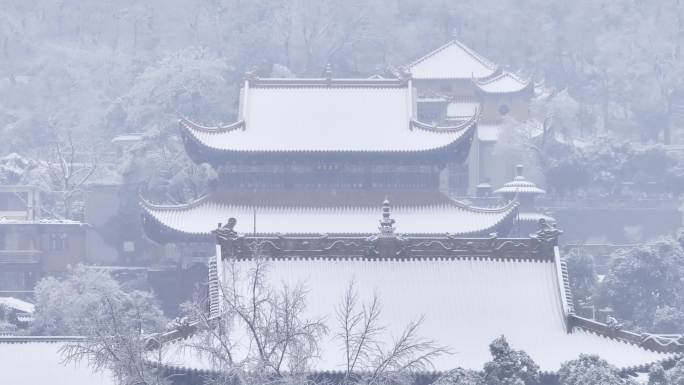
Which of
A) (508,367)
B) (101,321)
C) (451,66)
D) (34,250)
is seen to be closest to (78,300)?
(34,250)

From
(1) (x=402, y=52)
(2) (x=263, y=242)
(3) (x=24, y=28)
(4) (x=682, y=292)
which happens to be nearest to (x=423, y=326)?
(2) (x=263, y=242)

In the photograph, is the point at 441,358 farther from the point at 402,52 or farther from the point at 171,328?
the point at 402,52

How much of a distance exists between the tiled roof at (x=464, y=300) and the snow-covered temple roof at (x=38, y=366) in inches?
219

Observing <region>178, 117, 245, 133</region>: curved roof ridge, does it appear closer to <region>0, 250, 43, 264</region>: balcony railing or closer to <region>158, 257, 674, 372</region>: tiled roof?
<region>0, 250, 43, 264</region>: balcony railing

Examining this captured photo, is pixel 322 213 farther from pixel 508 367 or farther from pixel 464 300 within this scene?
pixel 508 367

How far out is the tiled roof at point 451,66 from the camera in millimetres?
95312

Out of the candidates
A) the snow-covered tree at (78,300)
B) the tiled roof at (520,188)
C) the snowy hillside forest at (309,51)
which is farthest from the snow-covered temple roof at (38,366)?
the snowy hillside forest at (309,51)

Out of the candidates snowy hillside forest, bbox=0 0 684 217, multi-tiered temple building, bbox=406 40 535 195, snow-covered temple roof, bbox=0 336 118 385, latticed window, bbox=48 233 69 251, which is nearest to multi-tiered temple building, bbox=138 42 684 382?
multi-tiered temple building, bbox=406 40 535 195

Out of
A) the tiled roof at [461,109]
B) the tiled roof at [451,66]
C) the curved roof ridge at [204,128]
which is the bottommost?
the curved roof ridge at [204,128]

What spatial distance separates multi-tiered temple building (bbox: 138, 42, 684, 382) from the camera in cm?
3609

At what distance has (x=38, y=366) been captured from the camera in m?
41.2

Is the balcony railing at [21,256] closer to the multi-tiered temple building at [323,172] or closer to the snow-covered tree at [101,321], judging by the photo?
the snow-covered tree at [101,321]

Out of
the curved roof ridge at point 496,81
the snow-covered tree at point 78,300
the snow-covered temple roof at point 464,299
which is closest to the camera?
the snow-covered temple roof at point 464,299

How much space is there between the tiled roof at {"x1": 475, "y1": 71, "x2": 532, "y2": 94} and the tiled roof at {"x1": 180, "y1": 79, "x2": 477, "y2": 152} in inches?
1167
